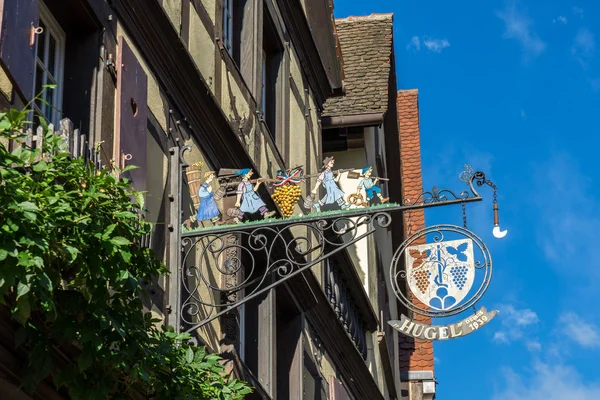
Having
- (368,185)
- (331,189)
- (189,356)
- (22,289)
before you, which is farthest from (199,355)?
(368,185)

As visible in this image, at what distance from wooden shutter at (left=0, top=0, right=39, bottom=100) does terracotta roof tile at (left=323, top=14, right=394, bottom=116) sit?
1230 cm

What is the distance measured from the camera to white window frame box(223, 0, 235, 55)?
13224mm

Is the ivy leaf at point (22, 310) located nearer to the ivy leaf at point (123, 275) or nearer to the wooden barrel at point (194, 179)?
the ivy leaf at point (123, 275)

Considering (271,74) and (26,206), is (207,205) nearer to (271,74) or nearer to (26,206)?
(26,206)

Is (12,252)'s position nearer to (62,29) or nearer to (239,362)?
(62,29)

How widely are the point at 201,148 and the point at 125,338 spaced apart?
4.32 metres

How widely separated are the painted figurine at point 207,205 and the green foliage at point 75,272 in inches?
102

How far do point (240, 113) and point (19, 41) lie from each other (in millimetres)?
5274

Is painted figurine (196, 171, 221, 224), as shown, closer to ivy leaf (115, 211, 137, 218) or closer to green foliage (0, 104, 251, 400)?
green foliage (0, 104, 251, 400)

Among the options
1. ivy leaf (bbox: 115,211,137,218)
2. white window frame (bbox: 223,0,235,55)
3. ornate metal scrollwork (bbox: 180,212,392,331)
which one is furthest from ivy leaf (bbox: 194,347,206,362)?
white window frame (bbox: 223,0,235,55)

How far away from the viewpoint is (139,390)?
768 centimetres

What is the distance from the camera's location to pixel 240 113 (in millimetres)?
12797

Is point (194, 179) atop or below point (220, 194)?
atop

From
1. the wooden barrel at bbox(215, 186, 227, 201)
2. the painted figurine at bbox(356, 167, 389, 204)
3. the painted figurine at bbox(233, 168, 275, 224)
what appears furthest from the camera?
the painted figurine at bbox(356, 167, 389, 204)
